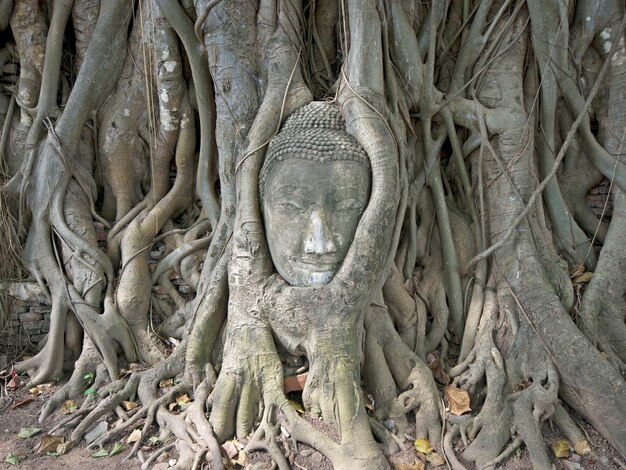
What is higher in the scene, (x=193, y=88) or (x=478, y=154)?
(x=193, y=88)

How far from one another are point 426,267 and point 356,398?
1.08 m

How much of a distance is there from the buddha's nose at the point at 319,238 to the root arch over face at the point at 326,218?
0.03ft

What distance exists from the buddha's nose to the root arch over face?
11mm

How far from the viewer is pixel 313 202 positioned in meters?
2.29

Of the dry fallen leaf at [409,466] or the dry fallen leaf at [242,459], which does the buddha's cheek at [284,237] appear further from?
the dry fallen leaf at [409,466]

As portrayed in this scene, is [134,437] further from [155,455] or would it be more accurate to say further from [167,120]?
[167,120]

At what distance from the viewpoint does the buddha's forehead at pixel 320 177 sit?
7.52ft

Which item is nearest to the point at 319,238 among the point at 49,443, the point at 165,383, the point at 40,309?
the point at 165,383

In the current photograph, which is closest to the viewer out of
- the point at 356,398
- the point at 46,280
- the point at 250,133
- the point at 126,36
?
the point at 356,398

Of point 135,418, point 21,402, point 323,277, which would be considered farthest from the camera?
point 21,402

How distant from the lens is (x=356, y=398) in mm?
2104

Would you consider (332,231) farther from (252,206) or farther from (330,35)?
(330,35)

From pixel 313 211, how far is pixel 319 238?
156 millimetres

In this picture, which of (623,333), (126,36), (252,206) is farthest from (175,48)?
(623,333)
